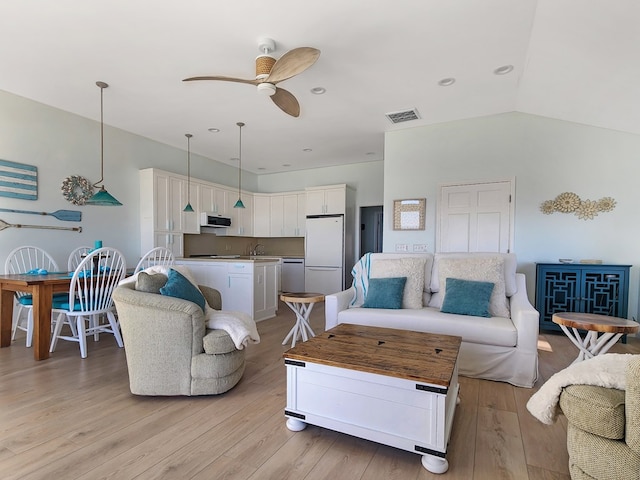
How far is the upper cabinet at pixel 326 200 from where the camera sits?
6258 mm

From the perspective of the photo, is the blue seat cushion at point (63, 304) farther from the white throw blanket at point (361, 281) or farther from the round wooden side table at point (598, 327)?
the round wooden side table at point (598, 327)

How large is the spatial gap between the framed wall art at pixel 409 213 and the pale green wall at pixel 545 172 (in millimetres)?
88

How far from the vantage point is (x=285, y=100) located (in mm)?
2953

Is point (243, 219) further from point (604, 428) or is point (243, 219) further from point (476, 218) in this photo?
point (604, 428)

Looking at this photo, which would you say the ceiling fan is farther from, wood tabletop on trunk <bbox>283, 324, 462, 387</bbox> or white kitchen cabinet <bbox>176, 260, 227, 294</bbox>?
white kitchen cabinet <bbox>176, 260, 227, 294</bbox>

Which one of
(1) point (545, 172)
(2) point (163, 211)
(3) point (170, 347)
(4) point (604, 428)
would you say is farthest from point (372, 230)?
(4) point (604, 428)

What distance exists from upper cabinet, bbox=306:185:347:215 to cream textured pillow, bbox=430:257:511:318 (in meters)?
3.24

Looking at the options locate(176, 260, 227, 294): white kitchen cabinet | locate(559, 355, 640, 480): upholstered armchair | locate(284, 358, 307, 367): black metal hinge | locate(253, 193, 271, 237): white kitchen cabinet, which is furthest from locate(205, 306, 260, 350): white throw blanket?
locate(253, 193, 271, 237): white kitchen cabinet

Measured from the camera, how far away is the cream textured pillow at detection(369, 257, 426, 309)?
3.15 metres

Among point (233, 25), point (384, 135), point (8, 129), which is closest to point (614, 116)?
point (384, 135)

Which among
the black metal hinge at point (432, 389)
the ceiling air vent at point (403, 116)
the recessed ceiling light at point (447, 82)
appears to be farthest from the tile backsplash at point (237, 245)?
the black metal hinge at point (432, 389)

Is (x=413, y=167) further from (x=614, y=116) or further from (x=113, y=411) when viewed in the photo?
(x=113, y=411)

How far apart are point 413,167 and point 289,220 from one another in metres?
3.09

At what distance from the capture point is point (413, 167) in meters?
4.79
